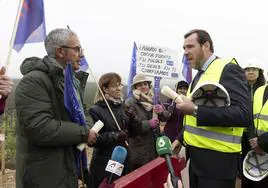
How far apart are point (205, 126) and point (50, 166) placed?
1224mm

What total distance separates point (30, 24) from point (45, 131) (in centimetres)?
153

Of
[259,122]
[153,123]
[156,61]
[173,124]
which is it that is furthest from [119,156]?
[156,61]

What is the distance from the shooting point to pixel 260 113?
4.22 metres

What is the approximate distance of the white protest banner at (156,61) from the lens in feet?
23.5

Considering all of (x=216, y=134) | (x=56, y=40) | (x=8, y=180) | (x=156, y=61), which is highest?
(x=56, y=40)

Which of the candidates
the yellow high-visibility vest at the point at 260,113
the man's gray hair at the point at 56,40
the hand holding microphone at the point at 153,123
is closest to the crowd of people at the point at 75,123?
the man's gray hair at the point at 56,40

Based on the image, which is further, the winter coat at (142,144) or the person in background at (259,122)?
the winter coat at (142,144)

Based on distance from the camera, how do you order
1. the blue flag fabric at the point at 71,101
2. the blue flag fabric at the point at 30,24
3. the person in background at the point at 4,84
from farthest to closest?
the blue flag fabric at the point at 30,24
the blue flag fabric at the point at 71,101
the person in background at the point at 4,84

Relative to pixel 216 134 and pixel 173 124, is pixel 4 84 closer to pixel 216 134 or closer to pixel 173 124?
pixel 216 134

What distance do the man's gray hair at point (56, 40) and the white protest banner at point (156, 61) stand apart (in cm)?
390

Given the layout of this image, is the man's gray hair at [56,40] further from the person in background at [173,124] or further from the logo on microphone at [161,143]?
the person in background at [173,124]

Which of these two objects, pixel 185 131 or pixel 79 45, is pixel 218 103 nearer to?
pixel 185 131

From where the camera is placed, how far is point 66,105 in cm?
295

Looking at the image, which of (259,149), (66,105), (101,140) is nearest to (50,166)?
(66,105)
